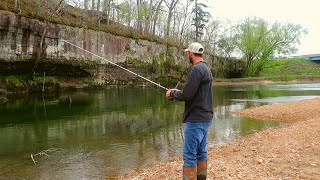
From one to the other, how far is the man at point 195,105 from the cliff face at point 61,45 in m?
26.2

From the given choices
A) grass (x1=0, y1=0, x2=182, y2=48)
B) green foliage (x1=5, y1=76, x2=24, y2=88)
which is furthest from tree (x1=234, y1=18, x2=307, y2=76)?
green foliage (x1=5, y1=76, x2=24, y2=88)

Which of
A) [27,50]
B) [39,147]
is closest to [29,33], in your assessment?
[27,50]

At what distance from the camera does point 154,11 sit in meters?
52.7

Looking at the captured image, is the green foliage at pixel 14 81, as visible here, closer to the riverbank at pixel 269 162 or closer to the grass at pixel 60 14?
the grass at pixel 60 14

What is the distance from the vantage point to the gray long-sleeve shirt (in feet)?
17.6

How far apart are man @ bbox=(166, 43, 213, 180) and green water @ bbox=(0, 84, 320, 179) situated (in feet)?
11.7

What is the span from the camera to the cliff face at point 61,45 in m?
28.9

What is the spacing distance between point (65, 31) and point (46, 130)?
2133cm

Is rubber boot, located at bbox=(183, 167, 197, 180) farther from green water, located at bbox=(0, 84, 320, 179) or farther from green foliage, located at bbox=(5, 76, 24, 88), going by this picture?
green foliage, located at bbox=(5, 76, 24, 88)

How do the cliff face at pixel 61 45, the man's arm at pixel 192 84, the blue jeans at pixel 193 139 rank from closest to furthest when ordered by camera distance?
the man's arm at pixel 192 84 < the blue jeans at pixel 193 139 < the cliff face at pixel 61 45

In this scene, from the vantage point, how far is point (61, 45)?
33812 mm

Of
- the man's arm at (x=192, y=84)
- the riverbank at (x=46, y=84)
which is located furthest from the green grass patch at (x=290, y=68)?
the man's arm at (x=192, y=84)

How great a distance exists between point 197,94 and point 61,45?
101 ft

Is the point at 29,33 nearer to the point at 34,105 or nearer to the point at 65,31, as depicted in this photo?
the point at 65,31
